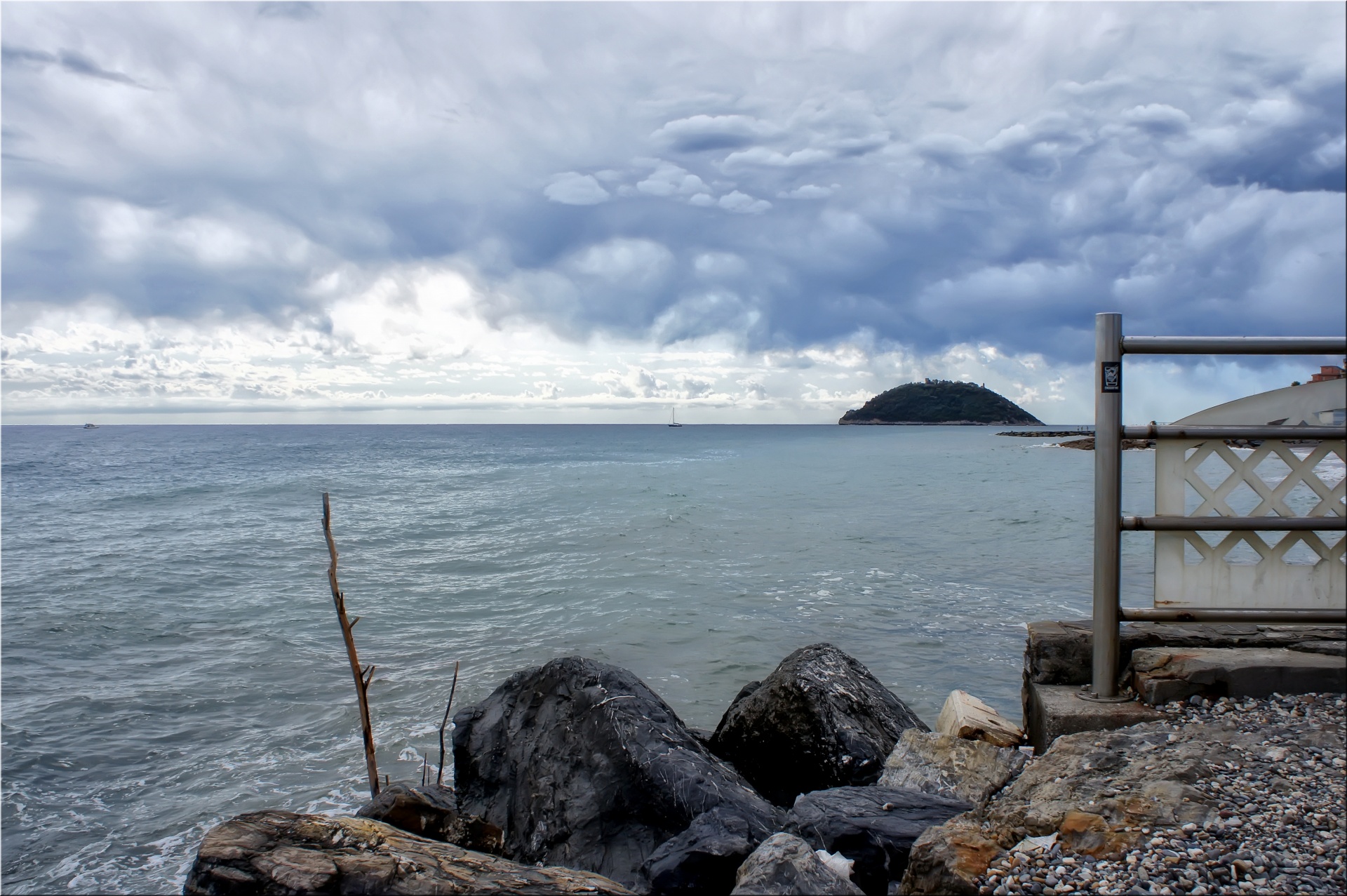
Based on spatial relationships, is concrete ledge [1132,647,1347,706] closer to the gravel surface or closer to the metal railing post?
the metal railing post

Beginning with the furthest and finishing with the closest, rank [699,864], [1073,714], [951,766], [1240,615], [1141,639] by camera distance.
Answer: [951,766]
[1141,639]
[1073,714]
[1240,615]
[699,864]

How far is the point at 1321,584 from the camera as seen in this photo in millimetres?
3475

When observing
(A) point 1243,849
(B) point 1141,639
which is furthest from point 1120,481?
(A) point 1243,849

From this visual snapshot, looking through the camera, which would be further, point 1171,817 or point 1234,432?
point 1234,432

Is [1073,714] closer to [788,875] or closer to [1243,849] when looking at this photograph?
[1243,849]

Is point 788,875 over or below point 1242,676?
below

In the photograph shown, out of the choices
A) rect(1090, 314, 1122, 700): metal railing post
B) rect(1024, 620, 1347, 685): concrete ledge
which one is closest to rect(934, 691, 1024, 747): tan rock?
rect(1024, 620, 1347, 685): concrete ledge

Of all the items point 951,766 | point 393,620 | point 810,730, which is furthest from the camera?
point 393,620

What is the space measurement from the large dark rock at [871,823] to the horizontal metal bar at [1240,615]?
1276 millimetres

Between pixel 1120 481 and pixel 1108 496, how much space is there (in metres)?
0.24

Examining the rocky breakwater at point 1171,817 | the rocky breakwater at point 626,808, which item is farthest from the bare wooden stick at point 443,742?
the rocky breakwater at point 1171,817

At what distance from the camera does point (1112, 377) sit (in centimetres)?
352

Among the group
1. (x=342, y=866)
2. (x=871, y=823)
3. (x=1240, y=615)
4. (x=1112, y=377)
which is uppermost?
(x=1112, y=377)

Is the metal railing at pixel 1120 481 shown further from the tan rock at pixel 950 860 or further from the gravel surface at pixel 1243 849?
the tan rock at pixel 950 860
